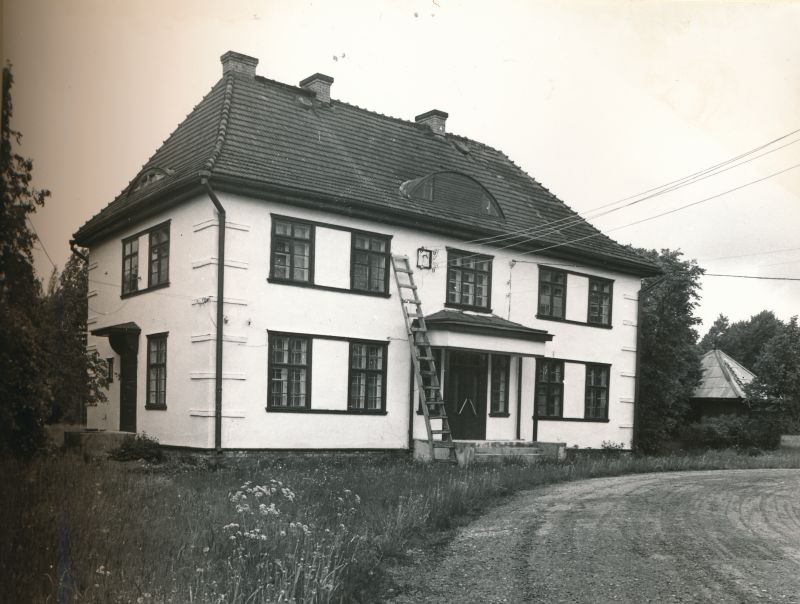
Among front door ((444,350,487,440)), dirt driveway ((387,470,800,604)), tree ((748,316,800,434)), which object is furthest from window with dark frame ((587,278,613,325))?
dirt driveway ((387,470,800,604))

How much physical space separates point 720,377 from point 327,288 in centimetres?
2472

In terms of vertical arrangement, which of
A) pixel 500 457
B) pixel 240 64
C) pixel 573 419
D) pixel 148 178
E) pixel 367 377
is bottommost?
pixel 500 457

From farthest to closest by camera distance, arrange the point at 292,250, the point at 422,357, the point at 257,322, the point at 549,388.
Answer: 1. the point at 549,388
2. the point at 422,357
3. the point at 292,250
4. the point at 257,322

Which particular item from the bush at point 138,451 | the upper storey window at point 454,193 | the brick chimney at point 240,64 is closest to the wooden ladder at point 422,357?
the upper storey window at point 454,193

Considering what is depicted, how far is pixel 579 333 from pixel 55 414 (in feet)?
49.7

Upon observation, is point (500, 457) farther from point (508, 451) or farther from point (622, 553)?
point (622, 553)

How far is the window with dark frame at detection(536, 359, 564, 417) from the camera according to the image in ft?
74.2

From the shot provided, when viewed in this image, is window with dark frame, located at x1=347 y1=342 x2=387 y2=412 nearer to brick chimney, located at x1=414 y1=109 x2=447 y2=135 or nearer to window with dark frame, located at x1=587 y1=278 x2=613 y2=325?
window with dark frame, located at x1=587 y1=278 x2=613 y2=325

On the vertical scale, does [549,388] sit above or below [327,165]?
below

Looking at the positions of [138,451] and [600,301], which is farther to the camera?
[600,301]

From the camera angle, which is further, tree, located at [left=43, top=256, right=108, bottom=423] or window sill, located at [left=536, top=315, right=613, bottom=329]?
window sill, located at [left=536, top=315, right=613, bottom=329]

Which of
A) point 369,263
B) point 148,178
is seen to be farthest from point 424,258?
point 148,178

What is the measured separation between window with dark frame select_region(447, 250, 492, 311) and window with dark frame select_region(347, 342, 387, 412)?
8.45ft

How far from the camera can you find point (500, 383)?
21.8 meters
